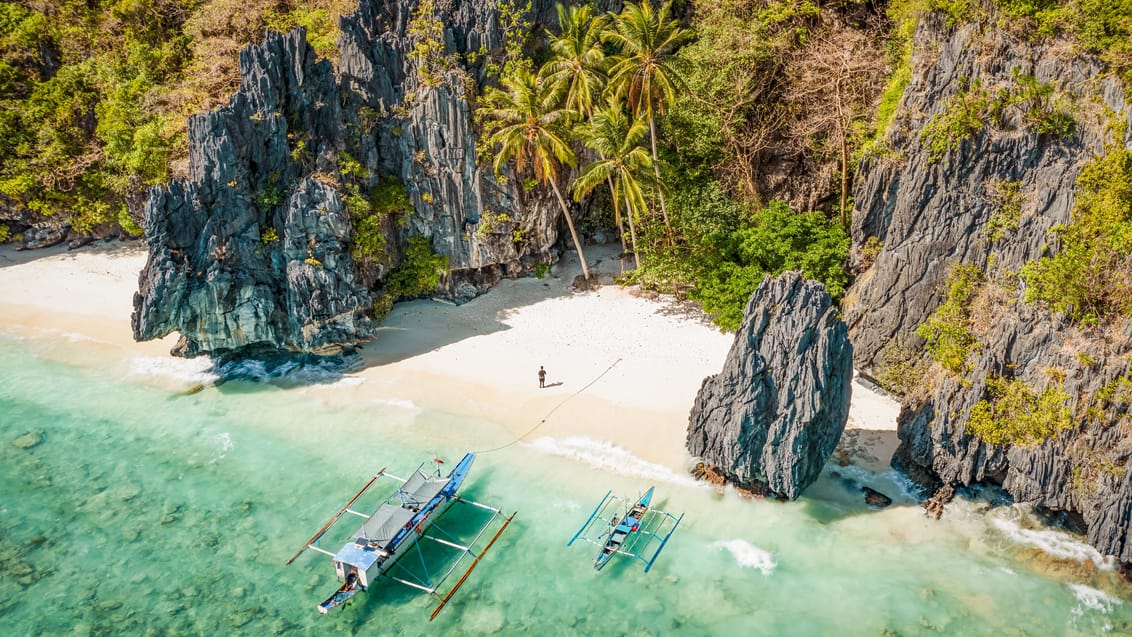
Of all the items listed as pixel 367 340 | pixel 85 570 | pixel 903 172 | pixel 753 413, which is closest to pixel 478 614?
pixel 753 413

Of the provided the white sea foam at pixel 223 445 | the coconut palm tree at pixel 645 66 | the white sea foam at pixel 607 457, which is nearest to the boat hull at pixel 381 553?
the white sea foam at pixel 607 457

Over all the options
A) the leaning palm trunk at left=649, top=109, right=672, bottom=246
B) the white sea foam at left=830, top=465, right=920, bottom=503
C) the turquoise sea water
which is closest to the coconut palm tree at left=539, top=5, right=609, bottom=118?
the leaning palm trunk at left=649, top=109, right=672, bottom=246

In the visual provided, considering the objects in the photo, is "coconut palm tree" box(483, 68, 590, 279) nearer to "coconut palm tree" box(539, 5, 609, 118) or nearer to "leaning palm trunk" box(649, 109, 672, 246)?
"coconut palm tree" box(539, 5, 609, 118)

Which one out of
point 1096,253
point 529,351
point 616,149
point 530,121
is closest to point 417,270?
point 529,351

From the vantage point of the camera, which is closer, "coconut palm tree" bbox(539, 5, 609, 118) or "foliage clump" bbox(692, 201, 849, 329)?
"foliage clump" bbox(692, 201, 849, 329)

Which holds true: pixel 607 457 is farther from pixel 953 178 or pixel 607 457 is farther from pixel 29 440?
pixel 29 440

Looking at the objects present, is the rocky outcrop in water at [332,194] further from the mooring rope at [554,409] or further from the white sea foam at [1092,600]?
the white sea foam at [1092,600]
